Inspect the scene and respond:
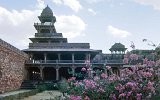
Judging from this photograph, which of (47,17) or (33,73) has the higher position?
(47,17)

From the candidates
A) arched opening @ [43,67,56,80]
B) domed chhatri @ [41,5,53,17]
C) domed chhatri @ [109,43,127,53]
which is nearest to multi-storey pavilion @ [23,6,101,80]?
arched opening @ [43,67,56,80]

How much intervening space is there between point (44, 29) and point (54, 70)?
8.11 meters

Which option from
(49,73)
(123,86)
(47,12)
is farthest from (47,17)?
(123,86)

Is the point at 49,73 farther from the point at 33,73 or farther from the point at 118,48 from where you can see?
the point at 118,48

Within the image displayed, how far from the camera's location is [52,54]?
141 feet

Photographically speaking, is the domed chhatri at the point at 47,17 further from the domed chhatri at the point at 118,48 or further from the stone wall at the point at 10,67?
the stone wall at the point at 10,67

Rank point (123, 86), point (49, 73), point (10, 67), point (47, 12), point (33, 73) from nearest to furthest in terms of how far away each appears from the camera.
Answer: point (123, 86)
point (10, 67)
point (49, 73)
point (33, 73)
point (47, 12)

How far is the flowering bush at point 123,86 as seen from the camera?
6.07 m

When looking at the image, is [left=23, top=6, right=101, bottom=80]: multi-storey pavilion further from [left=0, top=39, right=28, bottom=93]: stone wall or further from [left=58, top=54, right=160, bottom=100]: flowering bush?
[left=58, top=54, right=160, bottom=100]: flowering bush

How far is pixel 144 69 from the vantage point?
21.8 ft

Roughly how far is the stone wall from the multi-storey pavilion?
380cm

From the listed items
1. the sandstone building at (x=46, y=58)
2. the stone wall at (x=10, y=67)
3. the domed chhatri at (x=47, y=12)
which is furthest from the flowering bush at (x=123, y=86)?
the domed chhatri at (x=47, y=12)

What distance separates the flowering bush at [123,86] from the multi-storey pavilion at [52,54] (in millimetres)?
28794

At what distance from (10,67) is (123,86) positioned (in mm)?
Result: 24728
